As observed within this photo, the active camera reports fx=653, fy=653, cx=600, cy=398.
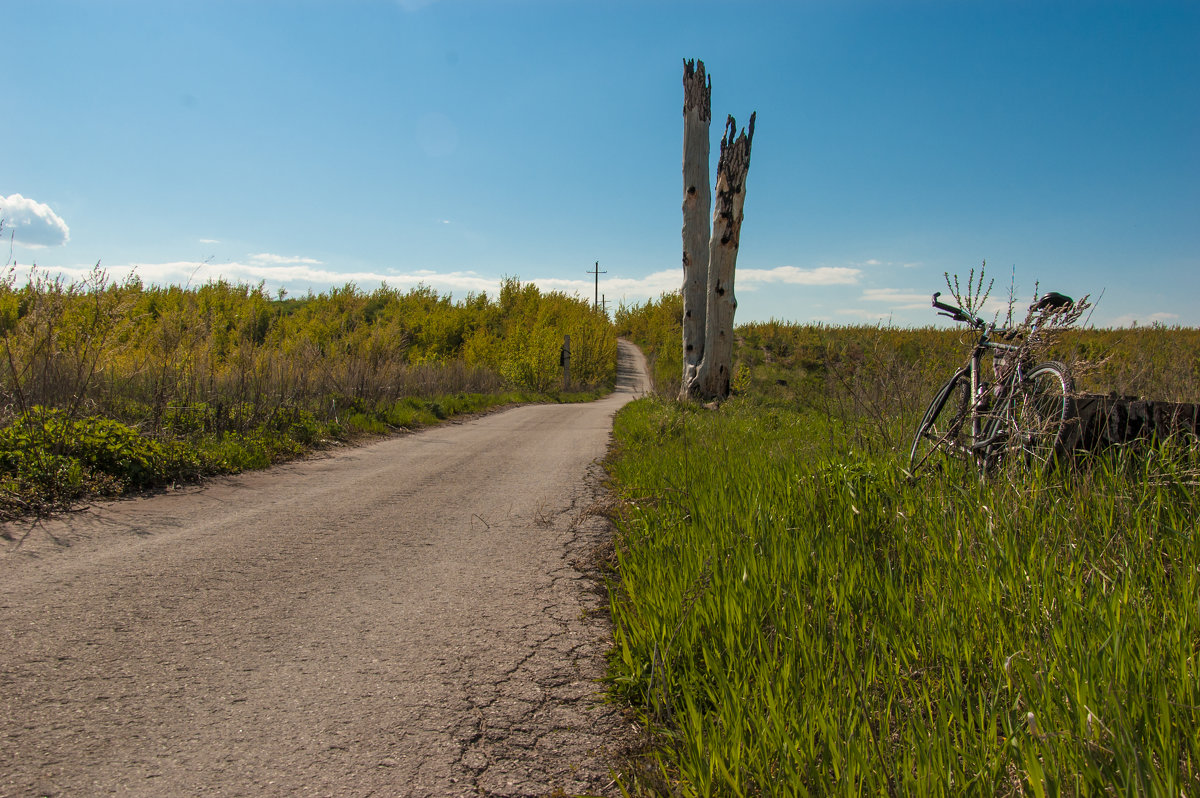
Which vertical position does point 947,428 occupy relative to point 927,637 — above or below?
above

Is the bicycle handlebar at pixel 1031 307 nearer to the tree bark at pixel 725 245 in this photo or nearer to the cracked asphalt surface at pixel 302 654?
the cracked asphalt surface at pixel 302 654

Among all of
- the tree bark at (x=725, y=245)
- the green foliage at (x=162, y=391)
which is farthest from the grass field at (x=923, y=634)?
the tree bark at (x=725, y=245)

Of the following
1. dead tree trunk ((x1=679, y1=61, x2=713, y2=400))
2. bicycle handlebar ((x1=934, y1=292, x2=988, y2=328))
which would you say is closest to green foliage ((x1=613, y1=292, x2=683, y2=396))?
dead tree trunk ((x1=679, y1=61, x2=713, y2=400))

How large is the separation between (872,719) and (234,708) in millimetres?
2040

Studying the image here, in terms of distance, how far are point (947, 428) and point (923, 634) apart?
2398 millimetres

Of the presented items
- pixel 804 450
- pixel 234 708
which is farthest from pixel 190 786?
pixel 804 450

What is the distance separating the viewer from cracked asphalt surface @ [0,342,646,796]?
1.90 metres

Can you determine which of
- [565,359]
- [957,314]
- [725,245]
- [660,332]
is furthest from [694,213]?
[660,332]

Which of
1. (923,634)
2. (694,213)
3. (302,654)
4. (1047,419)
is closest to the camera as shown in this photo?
(923,634)

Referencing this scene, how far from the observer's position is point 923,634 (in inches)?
86.0

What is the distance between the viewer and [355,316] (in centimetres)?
1341

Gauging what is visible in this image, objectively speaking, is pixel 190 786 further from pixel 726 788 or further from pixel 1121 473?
pixel 1121 473

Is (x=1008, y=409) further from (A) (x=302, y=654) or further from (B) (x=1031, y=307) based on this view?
(A) (x=302, y=654)

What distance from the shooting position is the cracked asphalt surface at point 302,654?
6.22ft
